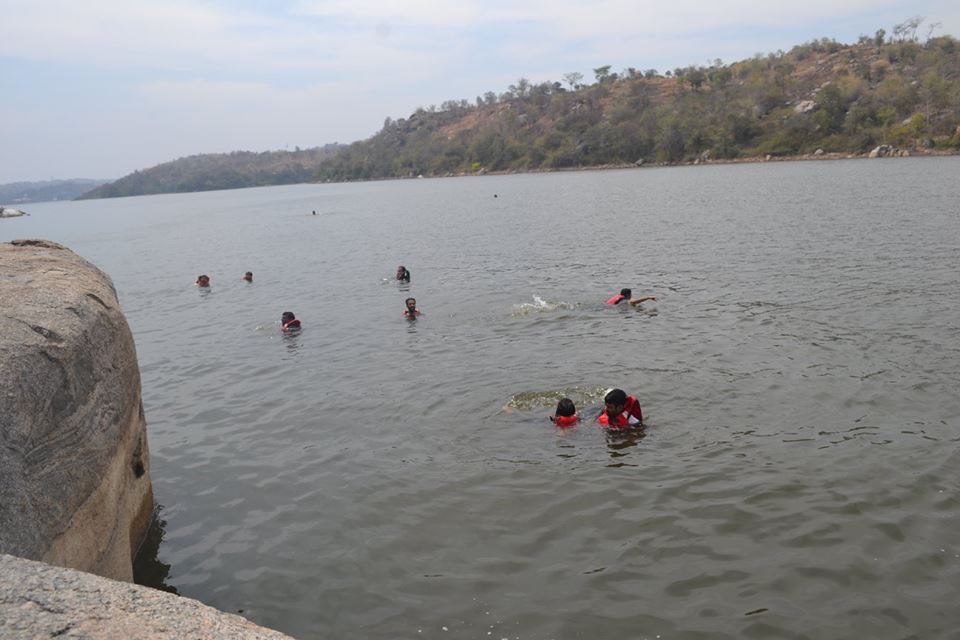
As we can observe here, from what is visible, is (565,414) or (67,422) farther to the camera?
(565,414)

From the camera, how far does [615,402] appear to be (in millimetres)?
11055

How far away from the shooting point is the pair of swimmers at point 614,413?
1107 cm

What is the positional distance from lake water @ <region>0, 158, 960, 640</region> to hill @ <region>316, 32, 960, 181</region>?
82.2 m

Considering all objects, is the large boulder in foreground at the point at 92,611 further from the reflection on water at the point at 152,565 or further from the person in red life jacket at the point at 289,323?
the person in red life jacket at the point at 289,323

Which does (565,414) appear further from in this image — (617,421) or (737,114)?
(737,114)

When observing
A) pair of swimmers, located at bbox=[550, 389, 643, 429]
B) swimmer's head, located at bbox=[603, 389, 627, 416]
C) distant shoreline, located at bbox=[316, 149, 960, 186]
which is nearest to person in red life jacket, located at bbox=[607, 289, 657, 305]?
pair of swimmers, located at bbox=[550, 389, 643, 429]

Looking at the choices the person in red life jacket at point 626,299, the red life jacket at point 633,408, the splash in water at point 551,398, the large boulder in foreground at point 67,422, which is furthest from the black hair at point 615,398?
the person in red life jacket at point 626,299

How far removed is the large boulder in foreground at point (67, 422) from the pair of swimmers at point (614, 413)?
21.3 ft

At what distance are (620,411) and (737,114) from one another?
117179 millimetres

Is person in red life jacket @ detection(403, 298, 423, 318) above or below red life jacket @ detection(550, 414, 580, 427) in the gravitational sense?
above

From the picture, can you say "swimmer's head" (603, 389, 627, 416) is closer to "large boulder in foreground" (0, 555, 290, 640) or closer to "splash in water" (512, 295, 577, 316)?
"large boulder in foreground" (0, 555, 290, 640)

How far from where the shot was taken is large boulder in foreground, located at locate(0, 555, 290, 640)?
11.8 ft

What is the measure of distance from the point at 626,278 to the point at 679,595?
1858 centimetres

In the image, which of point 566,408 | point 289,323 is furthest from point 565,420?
point 289,323
